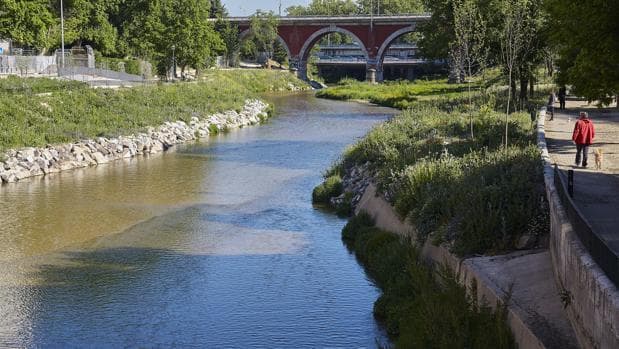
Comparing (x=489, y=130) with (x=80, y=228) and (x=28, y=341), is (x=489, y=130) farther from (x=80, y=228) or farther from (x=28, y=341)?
(x=28, y=341)

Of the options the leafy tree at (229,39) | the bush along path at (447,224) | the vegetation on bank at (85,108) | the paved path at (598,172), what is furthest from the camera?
the leafy tree at (229,39)

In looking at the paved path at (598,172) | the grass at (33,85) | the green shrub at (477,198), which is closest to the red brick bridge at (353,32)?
the grass at (33,85)

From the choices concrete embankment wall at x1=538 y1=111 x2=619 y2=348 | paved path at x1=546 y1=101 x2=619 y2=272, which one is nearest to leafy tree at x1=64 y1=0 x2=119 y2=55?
A: paved path at x1=546 y1=101 x2=619 y2=272

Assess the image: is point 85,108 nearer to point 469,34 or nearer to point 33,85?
point 33,85

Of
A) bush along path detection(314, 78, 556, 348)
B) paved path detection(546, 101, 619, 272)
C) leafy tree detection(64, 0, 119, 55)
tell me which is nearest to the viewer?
bush along path detection(314, 78, 556, 348)

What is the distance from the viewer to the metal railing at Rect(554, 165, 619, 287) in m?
10.0

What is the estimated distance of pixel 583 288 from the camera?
448 inches

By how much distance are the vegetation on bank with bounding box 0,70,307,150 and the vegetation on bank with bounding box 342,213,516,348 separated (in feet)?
73.6

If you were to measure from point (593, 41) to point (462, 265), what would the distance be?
19.6 ft

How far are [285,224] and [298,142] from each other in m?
19.4

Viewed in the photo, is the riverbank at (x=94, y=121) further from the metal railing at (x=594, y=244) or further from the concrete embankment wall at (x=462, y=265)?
the metal railing at (x=594, y=244)

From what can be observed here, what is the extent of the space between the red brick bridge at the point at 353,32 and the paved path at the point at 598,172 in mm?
64533

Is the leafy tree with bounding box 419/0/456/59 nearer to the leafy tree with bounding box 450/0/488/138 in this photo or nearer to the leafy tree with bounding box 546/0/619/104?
the leafy tree with bounding box 450/0/488/138

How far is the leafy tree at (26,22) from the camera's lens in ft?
189
